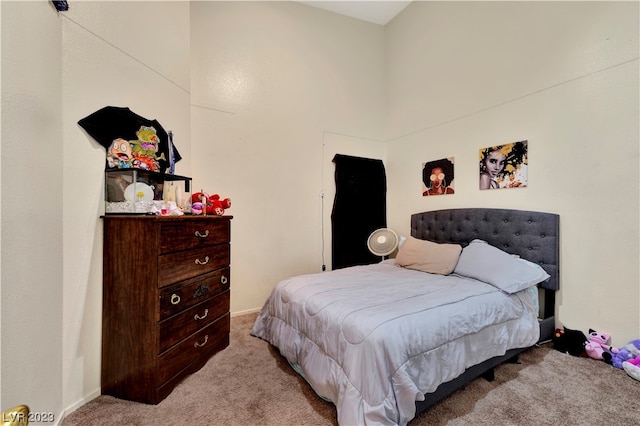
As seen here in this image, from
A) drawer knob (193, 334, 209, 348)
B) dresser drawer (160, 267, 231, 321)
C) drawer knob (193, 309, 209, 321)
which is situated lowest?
drawer knob (193, 334, 209, 348)

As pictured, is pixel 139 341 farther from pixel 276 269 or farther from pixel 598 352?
pixel 598 352

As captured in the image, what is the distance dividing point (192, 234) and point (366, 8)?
379cm

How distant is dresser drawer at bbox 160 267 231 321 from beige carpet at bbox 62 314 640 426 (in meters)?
0.51

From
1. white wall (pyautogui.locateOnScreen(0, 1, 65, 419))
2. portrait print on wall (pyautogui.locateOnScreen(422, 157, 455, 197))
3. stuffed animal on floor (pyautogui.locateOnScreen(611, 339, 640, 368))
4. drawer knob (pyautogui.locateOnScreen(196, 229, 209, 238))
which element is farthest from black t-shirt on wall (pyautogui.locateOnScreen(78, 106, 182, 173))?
stuffed animal on floor (pyautogui.locateOnScreen(611, 339, 640, 368))

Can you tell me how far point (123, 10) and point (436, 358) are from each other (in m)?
2.93

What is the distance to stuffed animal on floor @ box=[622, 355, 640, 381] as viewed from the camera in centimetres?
169

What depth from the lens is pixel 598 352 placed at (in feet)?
6.32

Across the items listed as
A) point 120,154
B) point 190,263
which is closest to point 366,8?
point 120,154

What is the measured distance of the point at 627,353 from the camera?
1.82 m

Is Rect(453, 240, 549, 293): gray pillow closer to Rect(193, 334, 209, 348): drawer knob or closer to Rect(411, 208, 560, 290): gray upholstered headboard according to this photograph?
Rect(411, 208, 560, 290): gray upholstered headboard

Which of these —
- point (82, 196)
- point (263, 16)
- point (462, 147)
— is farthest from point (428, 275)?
point (263, 16)

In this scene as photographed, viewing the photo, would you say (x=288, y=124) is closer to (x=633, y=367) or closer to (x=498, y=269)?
(x=498, y=269)

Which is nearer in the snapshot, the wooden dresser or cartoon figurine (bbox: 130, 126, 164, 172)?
the wooden dresser

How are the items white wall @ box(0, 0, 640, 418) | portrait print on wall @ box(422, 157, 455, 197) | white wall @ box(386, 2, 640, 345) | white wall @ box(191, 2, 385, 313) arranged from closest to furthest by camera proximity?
white wall @ box(0, 0, 640, 418)
white wall @ box(386, 2, 640, 345)
white wall @ box(191, 2, 385, 313)
portrait print on wall @ box(422, 157, 455, 197)
